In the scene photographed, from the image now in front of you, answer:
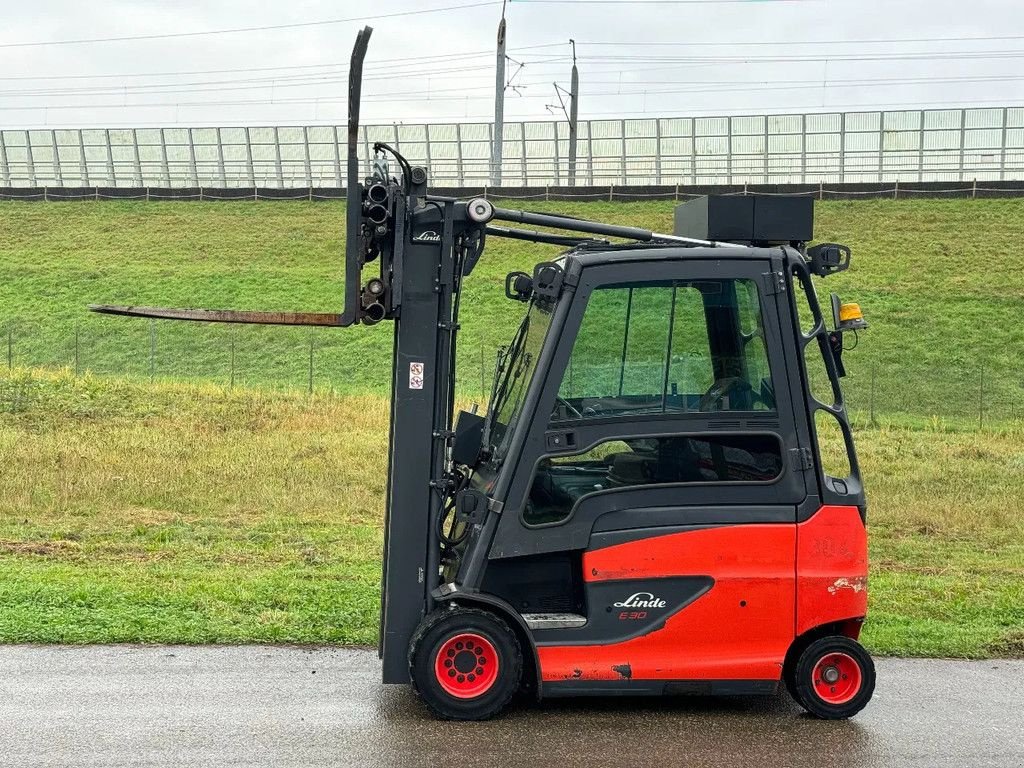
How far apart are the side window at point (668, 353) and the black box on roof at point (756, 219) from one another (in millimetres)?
510

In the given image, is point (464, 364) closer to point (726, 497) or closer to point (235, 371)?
point (235, 371)

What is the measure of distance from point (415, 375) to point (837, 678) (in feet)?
8.56

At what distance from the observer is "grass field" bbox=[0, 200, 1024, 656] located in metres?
9.14

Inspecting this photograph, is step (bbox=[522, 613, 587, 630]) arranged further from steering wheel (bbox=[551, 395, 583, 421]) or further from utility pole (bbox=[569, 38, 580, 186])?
utility pole (bbox=[569, 38, 580, 186])

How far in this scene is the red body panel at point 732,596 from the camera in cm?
654

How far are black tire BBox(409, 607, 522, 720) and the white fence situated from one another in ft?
140

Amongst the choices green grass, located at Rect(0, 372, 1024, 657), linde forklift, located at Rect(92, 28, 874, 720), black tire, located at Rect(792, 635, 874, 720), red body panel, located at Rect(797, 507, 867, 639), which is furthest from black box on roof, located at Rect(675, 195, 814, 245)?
green grass, located at Rect(0, 372, 1024, 657)

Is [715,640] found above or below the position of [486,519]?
below

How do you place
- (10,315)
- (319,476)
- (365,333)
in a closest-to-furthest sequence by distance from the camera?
(319,476), (365,333), (10,315)

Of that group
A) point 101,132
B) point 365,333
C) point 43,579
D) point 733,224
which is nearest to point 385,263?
point 733,224

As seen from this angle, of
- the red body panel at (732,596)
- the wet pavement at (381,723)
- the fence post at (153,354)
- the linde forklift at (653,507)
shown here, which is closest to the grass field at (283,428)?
the fence post at (153,354)

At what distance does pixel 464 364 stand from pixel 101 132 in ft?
115

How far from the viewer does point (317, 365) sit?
104 ft

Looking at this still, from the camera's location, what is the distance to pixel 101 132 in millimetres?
59125
